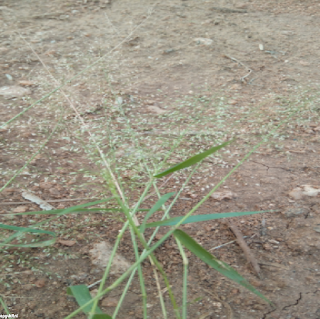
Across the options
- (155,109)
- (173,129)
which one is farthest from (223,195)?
(155,109)

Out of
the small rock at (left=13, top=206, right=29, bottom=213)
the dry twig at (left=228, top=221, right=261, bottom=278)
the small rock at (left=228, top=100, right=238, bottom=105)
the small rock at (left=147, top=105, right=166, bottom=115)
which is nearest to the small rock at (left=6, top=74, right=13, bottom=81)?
the small rock at (left=147, top=105, right=166, bottom=115)

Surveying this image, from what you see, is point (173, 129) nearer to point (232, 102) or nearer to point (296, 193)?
point (232, 102)

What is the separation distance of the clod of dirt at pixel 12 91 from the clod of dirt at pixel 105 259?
1123mm

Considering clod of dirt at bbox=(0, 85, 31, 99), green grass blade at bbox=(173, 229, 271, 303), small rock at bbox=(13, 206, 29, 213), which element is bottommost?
small rock at bbox=(13, 206, 29, 213)

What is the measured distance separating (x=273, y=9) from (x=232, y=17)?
415mm

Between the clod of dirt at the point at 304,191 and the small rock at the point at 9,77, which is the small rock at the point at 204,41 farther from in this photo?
the clod of dirt at the point at 304,191

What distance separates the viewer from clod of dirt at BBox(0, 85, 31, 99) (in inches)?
77.4

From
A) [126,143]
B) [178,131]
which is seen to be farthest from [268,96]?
[126,143]

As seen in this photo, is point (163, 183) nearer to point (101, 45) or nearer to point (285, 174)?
point (285, 174)

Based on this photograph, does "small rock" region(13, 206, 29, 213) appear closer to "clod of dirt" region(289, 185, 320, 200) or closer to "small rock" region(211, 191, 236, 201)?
"small rock" region(211, 191, 236, 201)

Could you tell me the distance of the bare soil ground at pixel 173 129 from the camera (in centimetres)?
105

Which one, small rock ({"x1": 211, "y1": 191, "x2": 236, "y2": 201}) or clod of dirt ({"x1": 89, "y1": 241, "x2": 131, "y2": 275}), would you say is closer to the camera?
clod of dirt ({"x1": 89, "y1": 241, "x2": 131, "y2": 275})

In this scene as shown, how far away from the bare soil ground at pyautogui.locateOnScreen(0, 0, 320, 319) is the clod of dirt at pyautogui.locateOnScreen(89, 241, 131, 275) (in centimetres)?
2

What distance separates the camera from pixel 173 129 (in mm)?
1779
